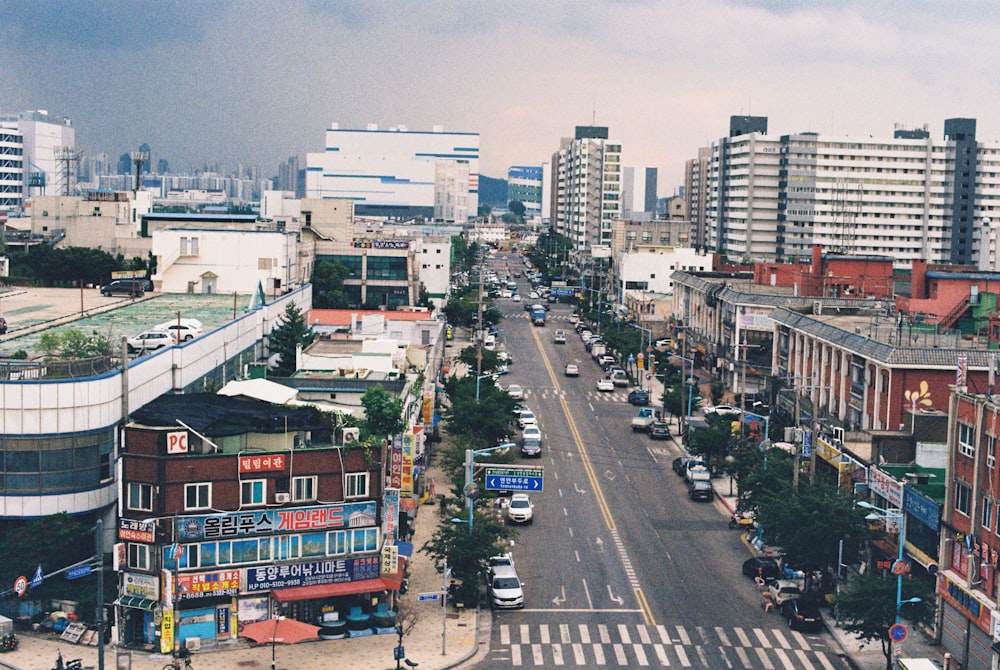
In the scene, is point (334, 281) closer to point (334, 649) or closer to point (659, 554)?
point (659, 554)

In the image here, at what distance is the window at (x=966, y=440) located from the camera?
4731 centimetres

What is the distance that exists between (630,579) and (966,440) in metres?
15.7

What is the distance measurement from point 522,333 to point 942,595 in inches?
4002

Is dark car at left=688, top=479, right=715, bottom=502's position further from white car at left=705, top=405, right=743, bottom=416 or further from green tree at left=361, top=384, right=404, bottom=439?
green tree at left=361, top=384, right=404, bottom=439

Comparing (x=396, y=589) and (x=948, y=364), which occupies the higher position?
(x=948, y=364)

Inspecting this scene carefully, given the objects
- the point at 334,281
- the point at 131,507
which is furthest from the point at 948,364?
the point at 334,281

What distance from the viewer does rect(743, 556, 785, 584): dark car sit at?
56.4 meters

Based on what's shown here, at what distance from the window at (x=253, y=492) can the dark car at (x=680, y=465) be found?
114 feet

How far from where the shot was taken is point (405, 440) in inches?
2186

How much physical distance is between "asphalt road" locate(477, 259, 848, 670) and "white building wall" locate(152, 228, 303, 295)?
34225mm

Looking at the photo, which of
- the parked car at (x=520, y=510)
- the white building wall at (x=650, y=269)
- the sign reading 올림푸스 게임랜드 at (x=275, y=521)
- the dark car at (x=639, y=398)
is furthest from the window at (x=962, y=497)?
the white building wall at (x=650, y=269)

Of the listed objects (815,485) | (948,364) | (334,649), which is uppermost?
(948,364)

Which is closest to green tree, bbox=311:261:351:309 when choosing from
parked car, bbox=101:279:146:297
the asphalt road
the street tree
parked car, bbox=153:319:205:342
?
parked car, bbox=101:279:146:297

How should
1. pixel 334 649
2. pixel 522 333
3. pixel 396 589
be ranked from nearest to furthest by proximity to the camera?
pixel 334 649, pixel 396 589, pixel 522 333
